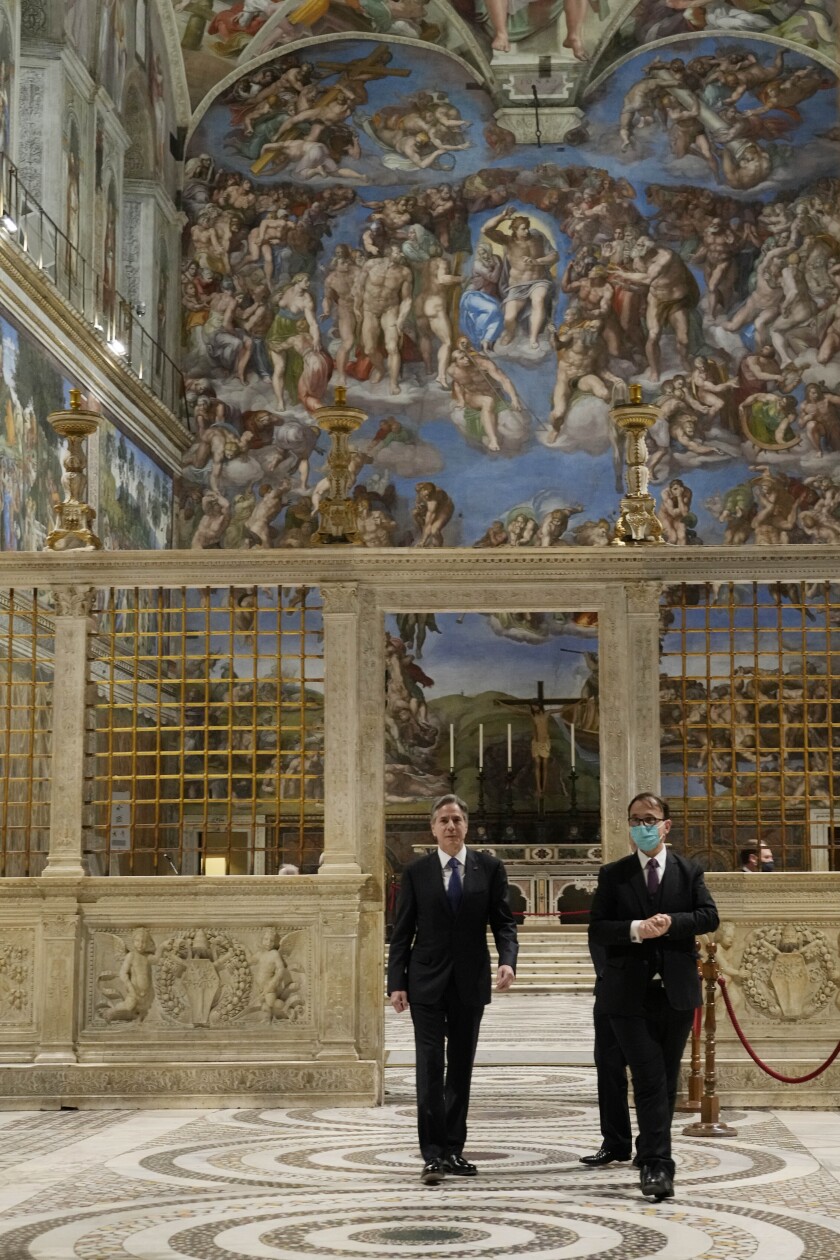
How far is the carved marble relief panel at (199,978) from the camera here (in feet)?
33.0

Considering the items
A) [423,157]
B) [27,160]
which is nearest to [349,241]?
[423,157]

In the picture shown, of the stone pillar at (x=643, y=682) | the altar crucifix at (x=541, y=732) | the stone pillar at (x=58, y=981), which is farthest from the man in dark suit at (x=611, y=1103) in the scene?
the altar crucifix at (x=541, y=732)

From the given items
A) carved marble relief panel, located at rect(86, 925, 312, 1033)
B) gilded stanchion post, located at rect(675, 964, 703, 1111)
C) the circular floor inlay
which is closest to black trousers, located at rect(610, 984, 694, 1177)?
the circular floor inlay

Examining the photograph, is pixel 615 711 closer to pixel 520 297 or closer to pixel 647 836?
pixel 647 836

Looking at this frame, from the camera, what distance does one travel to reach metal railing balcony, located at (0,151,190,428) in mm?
18312

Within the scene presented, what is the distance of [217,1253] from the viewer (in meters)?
5.52

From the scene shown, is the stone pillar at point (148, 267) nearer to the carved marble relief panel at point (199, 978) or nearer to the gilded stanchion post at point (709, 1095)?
the carved marble relief panel at point (199, 978)

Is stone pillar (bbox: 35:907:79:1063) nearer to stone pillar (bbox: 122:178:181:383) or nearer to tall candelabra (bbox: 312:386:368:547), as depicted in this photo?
tall candelabra (bbox: 312:386:368:547)

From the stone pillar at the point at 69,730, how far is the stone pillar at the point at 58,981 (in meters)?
0.26

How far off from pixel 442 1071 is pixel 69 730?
4051mm

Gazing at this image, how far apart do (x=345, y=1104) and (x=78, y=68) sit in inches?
595

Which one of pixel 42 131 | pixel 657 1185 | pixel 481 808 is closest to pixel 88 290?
pixel 42 131

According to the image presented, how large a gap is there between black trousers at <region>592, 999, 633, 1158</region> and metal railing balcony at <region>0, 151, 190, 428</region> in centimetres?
1202

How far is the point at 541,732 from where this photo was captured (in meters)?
24.9
